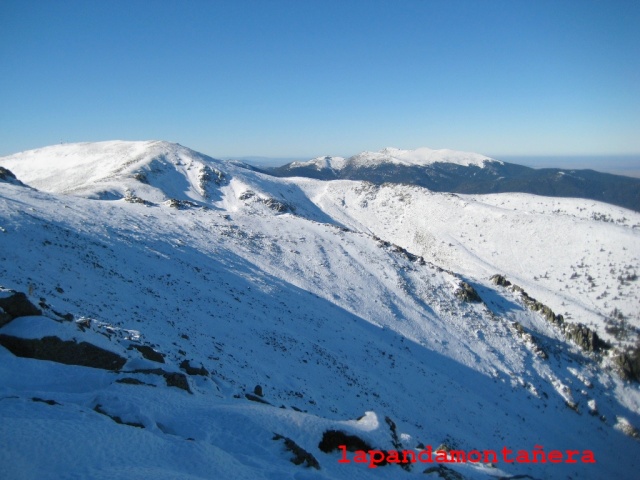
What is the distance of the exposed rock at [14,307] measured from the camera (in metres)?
10.9

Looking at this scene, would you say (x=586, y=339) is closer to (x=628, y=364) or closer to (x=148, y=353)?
(x=628, y=364)

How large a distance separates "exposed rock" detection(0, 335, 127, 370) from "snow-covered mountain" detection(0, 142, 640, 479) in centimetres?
4

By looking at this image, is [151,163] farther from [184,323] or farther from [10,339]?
[10,339]

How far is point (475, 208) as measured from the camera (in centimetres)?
8012

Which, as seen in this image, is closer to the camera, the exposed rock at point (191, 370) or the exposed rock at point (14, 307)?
the exposed rock at point (14, 307)

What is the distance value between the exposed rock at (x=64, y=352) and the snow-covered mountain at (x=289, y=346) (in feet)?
0.14

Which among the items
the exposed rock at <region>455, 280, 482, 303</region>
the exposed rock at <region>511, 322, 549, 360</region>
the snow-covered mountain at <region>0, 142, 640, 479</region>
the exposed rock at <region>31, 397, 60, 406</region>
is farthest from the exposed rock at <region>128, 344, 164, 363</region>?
the exposed rock at <region>511, 322, 549, 360</region>

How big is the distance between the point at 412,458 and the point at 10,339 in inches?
511

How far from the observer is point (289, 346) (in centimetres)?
2420

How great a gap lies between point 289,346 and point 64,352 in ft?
49.6

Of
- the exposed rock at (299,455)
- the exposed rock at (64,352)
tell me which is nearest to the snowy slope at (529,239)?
the exposed rock at (299,455)

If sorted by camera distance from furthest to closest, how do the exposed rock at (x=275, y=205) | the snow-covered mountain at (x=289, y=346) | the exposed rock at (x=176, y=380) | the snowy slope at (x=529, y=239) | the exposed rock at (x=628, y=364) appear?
1. the exposed rock at (x=275, y=205)
2. the snowy slope at (x=529, y=239)
3. the exposed rock at (x=628, y=364)
4. the exposed rock at (x=176, y=380)
5. the snow-covered mountain at (x=289, y=346)

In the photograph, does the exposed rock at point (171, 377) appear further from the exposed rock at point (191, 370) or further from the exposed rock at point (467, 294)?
the exposed rock at point (467, 294)

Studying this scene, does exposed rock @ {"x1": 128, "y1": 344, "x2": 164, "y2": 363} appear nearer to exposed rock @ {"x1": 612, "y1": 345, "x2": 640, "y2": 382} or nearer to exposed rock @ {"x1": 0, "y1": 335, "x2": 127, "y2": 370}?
exposed rock @ {"x1": 0, "y1": 335, "x2": 127, "y2": 370}
